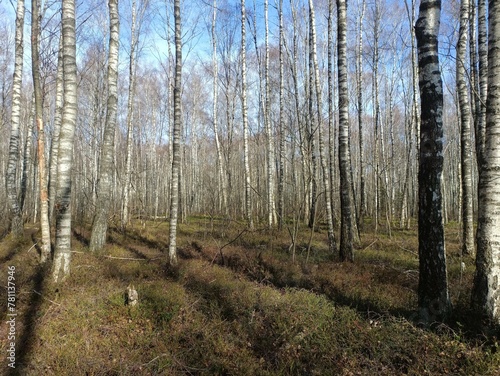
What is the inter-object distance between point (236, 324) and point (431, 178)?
3.28 m

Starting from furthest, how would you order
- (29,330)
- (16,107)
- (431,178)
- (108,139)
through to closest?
(16,107) < (108,139) < (29,330) < (431,178)

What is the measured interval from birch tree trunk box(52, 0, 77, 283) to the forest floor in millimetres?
424

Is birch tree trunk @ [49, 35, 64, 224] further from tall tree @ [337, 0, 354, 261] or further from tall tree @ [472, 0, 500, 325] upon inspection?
tall tree @ [472, 0, 500, 325]

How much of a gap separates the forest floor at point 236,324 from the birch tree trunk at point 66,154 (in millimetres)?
424

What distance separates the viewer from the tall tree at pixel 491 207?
3.54m

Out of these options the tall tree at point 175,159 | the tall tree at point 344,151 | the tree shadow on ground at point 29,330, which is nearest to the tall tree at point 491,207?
the tall tree at point 344,151

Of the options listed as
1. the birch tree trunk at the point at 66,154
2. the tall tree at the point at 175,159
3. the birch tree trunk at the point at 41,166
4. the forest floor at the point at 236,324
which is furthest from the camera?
the tall tree at the point at 175,159

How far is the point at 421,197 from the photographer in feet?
13.0

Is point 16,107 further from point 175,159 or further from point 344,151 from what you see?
point 344,151

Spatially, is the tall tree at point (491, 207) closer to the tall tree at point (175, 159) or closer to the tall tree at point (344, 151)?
the tall tree at point (344, 151)

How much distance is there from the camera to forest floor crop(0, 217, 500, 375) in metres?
3.49

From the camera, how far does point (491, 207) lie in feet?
11.9

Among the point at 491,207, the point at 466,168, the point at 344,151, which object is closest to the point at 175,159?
the point at 344,151

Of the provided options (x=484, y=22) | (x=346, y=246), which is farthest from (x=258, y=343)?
(x=484, y=22)
